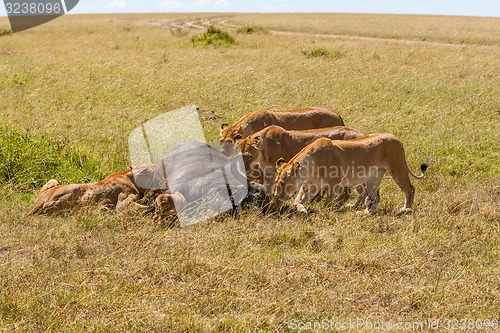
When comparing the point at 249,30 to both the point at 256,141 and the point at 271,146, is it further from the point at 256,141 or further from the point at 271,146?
the point at 256,141

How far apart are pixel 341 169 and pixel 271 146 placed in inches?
48.1

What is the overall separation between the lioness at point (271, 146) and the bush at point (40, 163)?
7.29 feet

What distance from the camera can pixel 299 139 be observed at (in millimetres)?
8891

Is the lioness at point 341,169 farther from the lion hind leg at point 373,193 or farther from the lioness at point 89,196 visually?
the lioness at point 89,196

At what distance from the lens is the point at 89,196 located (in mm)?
7613

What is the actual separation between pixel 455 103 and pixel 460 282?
1047 cm

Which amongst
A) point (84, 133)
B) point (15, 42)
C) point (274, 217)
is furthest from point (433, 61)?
point (15, 42)

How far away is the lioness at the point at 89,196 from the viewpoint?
7.54 m

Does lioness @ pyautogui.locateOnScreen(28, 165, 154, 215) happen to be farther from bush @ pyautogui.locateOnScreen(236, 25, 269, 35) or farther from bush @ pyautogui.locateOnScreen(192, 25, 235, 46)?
bush @ pyautogui.locateOnScreen(236, 25, 269, 35)

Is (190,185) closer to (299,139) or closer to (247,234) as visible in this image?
(247,234)

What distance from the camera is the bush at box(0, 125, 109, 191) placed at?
8922 mm

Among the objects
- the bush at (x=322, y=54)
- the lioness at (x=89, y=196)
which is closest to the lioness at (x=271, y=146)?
the lioness at (x=89, y=196)

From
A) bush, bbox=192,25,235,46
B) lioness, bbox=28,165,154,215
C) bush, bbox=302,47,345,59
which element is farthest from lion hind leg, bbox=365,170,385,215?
bush, bbox=192,25,235,46

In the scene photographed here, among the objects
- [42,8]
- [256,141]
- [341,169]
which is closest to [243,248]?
[341,169]
